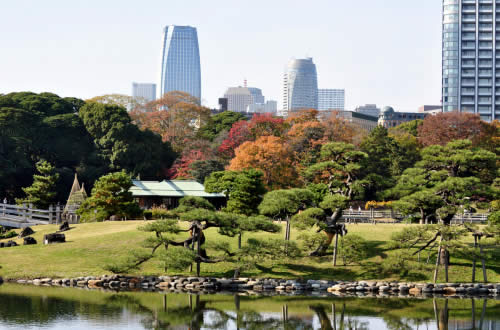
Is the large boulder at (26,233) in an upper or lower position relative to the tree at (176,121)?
lower

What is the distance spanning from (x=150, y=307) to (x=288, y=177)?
34096mm

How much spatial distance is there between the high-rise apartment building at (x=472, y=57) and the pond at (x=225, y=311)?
124184mm

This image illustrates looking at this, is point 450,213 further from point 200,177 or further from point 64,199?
point 64,199

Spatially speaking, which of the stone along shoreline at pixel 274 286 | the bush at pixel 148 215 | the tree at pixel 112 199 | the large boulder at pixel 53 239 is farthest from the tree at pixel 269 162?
the stone along shoreline at pixel 274 286

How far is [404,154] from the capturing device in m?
70.8

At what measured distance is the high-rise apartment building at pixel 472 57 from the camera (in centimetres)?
15062

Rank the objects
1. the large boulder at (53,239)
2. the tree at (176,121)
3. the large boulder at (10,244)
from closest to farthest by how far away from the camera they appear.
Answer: the large boulder at (53,239), the large boulder at (10,244), the tree at (176,121)

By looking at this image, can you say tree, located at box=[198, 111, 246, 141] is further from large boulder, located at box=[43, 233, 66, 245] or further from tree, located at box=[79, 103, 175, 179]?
large boulder, located at box=[43, 233, 66, 245]

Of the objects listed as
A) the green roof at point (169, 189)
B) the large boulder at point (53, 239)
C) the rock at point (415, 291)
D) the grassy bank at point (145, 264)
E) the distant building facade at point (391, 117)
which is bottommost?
the rock at point (415, 291)

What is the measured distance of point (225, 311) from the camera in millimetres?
30672

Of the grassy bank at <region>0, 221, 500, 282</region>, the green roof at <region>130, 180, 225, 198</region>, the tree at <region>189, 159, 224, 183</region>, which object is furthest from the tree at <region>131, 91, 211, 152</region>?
the grassy bank at <region>0, 221, 500, 282</region>

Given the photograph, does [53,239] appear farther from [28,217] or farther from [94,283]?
[28,217]

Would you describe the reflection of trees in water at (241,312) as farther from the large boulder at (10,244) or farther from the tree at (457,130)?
the tree at (457,130)

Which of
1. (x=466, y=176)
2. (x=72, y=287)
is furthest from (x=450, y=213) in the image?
(x=72, y=287)
